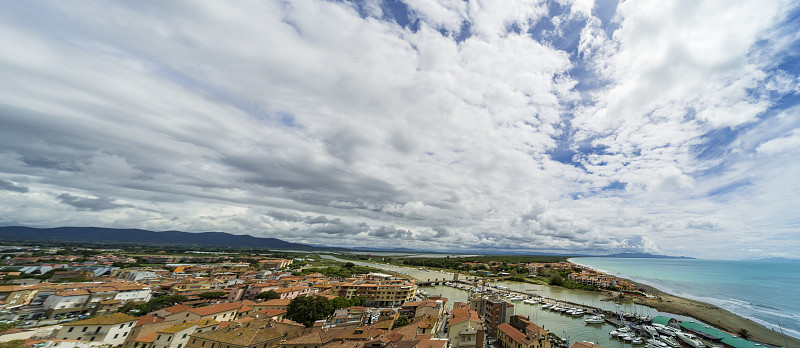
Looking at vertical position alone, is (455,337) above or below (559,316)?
above

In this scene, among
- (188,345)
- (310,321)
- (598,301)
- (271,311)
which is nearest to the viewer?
(188,345)

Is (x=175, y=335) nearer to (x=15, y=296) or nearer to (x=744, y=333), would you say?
(x=15, y=296)

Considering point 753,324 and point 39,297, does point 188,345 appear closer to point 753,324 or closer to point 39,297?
point 39,297

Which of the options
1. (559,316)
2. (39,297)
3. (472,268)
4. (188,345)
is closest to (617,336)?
(559,316)

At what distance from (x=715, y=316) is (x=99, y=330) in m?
78.4

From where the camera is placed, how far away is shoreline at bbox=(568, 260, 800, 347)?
33.7 meters

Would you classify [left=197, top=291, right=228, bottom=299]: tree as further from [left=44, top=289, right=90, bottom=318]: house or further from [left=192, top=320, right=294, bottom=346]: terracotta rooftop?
[left=192, top=320, right=294, bottom=346]: terracotta rooftop

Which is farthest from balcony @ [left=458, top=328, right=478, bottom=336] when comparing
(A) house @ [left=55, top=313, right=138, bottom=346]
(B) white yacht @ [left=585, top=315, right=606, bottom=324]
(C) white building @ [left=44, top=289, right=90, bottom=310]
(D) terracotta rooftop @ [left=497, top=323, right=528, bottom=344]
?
(C) white building @ [left=44, top=289, right=90, bottom=310]

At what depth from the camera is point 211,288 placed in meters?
52.7

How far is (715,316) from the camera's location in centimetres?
4356

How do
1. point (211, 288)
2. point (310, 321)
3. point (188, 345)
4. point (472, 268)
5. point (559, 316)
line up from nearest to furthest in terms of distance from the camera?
point (188, 345) < point (310, 321) < point (559, 316) < point (211, 288) < point (472, 268)

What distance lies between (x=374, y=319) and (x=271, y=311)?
45.3 feet

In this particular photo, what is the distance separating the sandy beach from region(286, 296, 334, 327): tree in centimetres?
5070

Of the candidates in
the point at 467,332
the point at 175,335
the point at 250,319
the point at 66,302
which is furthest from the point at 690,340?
the point at 66,302
